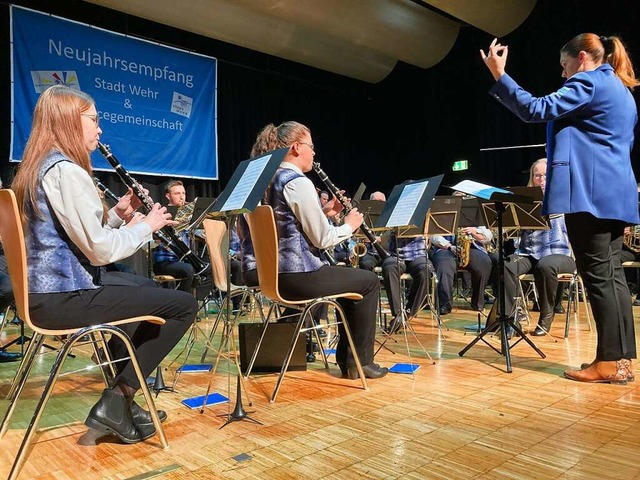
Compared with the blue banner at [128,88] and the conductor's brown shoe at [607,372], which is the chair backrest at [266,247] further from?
the blue banner at [128,88]

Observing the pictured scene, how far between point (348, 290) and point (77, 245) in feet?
4.26

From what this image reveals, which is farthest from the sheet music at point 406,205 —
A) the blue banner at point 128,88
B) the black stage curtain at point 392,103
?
the black stage curtain at point 392,103

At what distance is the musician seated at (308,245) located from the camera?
2541mm

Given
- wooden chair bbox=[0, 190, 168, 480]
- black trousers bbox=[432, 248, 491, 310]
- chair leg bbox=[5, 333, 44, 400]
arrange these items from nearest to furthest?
wooden chair bbox=[0, 190, 168, 480], chair leg bbox=[5, 333, 44, 400], black trousers bbox=[432, 248, 491, 310]

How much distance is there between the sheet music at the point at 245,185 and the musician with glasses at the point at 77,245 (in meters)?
0.25

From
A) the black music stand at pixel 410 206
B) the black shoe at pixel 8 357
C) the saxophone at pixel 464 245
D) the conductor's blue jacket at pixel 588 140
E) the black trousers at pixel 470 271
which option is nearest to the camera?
the conductor's blue jacket at pixel 588 140

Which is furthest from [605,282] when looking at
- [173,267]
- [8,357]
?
[8,357]

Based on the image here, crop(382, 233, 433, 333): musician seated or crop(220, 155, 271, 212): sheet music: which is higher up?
crop(220, 155, 271, 212): sheet music

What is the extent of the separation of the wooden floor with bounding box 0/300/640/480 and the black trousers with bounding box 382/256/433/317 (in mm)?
1508

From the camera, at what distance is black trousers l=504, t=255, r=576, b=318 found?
13.2 feet

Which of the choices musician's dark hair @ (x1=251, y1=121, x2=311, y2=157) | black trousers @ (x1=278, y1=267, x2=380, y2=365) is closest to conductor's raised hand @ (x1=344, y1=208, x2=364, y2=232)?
black trousers @ (x1=278, y1=267, x2=380, y2=365)

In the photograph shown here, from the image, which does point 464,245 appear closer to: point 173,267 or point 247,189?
point 173,267

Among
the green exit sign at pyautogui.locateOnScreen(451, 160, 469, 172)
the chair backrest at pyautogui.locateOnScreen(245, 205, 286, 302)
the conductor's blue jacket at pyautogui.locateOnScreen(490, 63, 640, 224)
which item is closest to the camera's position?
the chair backrest at pyautogui.locateOnScreen(245, 205, 286, 302)

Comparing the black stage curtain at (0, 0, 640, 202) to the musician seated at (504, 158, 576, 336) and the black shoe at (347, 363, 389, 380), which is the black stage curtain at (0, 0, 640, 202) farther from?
the black shoe at (347, 363, 389, 380)
